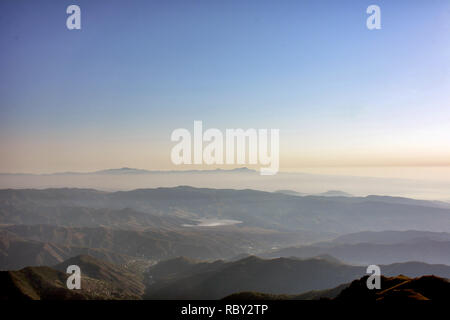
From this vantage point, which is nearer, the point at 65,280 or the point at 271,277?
the point at 65,280

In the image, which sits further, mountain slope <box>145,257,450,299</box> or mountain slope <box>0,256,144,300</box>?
mountain slope <box>145,257,450,299</box>

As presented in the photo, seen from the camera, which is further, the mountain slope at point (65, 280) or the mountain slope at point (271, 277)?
the mountain slope at point (271, 277)

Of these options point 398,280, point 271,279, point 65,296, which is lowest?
point 271,279

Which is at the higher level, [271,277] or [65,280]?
[65,280]
